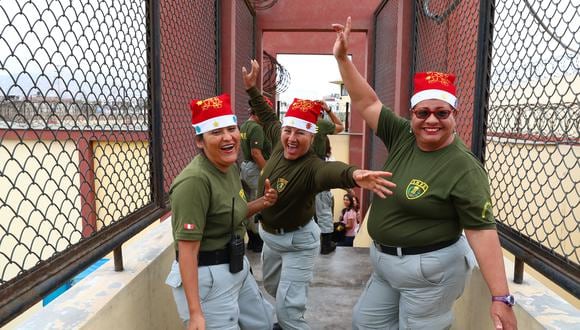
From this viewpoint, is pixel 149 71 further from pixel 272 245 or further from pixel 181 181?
pixel 272 245

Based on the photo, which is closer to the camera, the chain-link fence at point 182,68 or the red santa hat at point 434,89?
the red santa hat at point 434,89

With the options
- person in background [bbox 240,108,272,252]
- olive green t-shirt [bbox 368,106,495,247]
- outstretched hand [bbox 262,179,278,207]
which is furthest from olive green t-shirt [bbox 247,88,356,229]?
person in background [bbox 240,108,272,252]

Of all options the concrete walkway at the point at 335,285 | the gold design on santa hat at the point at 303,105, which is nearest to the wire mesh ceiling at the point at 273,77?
the concrete walkway at the point at 335,285

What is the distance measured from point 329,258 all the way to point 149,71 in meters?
3.05

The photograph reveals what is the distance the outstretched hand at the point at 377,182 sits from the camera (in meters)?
1.85

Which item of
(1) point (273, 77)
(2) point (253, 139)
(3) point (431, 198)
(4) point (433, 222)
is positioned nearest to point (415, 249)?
(4) point (433, 222)

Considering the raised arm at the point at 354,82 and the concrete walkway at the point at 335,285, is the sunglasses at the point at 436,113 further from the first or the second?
the concrete walkway at the point at 335,285

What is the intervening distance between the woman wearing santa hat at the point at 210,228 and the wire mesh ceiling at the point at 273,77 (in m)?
6.06

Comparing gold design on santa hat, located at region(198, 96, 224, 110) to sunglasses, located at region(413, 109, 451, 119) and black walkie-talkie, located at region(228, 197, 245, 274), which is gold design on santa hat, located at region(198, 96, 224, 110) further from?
sunglasses, located at region(413, 109, 451, 119)

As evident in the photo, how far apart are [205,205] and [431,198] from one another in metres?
1.00

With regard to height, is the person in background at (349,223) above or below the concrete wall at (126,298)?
below

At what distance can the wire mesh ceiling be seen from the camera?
26.3ft

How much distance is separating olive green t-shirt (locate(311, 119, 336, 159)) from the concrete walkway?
122 cm

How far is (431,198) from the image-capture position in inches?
71.4
